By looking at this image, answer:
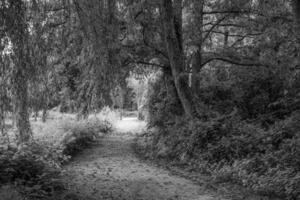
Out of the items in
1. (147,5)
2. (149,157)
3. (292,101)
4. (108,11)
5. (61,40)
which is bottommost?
(149,157)

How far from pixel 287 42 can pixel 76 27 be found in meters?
7.65

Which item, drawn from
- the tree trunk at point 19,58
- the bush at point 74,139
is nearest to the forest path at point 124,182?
the bush at point 74,139

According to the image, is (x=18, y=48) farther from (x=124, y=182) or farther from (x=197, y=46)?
(x=197, y=46)

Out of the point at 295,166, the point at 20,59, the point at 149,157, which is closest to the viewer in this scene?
the point at 20,59

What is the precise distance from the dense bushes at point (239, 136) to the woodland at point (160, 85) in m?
0.04

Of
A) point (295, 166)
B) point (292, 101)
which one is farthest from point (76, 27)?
point (292, 101)

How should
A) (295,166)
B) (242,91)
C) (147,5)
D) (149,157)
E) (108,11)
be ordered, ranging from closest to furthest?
1. (108,11)
2. (295,166)
3. (147,5)
4. (149,157)
5. (242,91)

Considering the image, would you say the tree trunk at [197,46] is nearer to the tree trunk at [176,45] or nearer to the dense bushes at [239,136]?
the tree trunk at [176,45]

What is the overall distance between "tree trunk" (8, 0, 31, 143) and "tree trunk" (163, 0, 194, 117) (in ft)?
25.9

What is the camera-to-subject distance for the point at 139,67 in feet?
48.2

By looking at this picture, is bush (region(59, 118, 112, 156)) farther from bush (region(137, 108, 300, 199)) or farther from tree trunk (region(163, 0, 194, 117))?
tree trunk (region(163, 0, 194, 117))

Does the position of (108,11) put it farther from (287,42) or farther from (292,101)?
(292,101)

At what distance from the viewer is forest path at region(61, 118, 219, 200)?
714 cm

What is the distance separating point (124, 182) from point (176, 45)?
5976 millimetres
